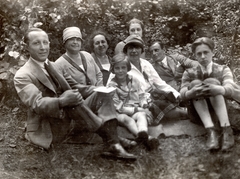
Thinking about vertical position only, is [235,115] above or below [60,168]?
above

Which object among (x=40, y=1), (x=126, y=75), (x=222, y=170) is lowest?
(x=222, y=170)

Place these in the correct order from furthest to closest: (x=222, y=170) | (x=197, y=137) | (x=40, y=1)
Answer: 1. (x=40, y=1)
2. (x=197, y=137)
3. (x=222, y=170)

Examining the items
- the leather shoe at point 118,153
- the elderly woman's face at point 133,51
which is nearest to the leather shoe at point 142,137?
the leather shoe at point 118,153

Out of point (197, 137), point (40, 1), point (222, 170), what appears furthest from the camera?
point (40, 1)

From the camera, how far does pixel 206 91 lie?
10.6ft

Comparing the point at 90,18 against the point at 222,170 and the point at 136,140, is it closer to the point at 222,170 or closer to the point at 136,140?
the point at 136,140

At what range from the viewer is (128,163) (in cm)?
311

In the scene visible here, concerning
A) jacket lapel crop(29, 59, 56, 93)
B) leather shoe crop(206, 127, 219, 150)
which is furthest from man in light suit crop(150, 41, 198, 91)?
jacket lapel crop(29, 59, 56, 93)

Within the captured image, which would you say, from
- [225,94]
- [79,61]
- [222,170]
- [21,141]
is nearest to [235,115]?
[225,94]

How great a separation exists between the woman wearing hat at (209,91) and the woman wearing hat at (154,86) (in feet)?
0.45

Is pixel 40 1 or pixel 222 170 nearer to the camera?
pixel 222 170

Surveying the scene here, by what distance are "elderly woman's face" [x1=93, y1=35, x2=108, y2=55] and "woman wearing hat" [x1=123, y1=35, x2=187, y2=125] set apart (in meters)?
0.25

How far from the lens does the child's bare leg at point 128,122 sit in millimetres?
3203

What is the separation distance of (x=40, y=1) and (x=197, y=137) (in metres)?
1.96
